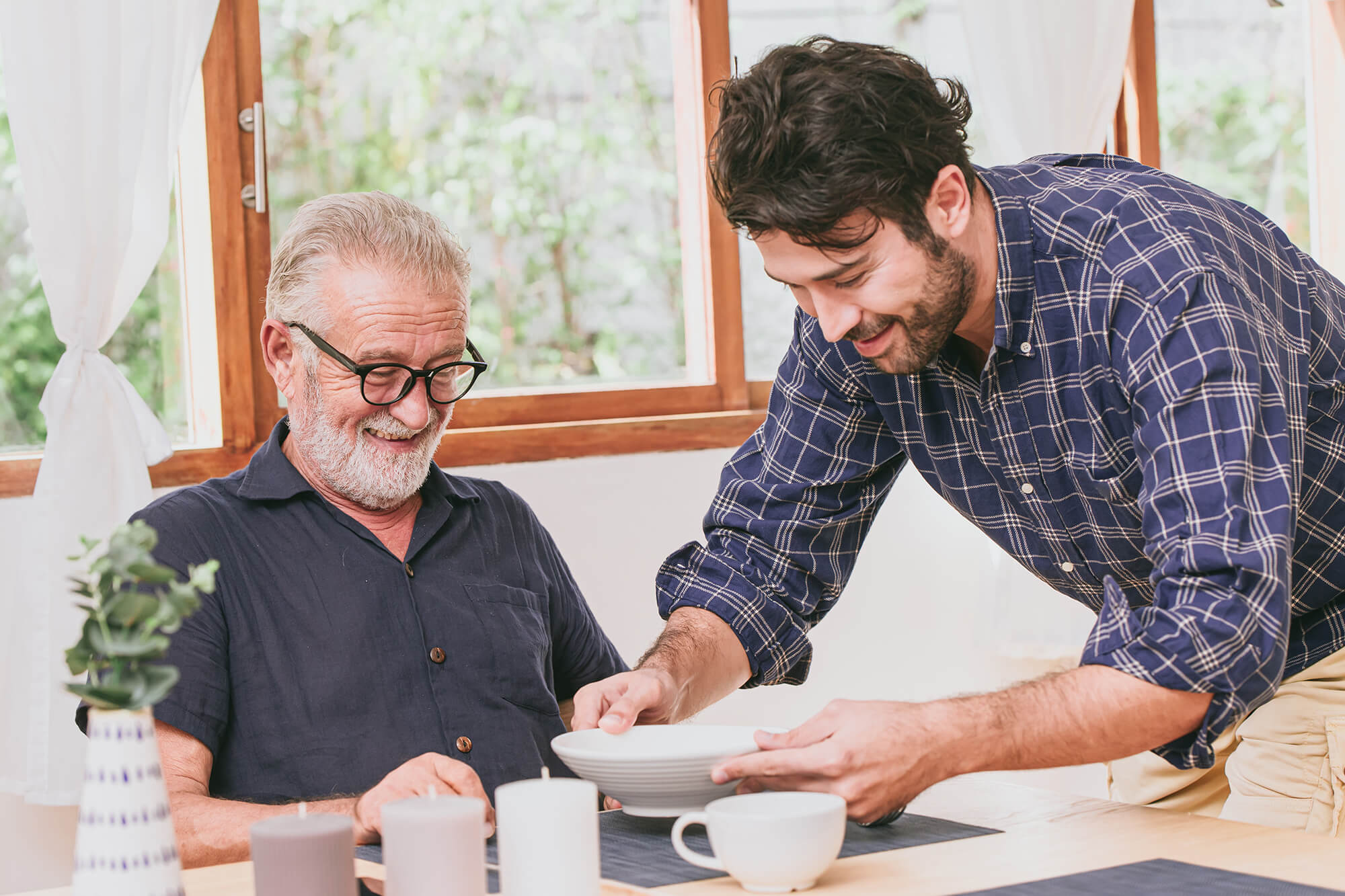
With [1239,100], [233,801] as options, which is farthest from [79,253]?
[1239,100]

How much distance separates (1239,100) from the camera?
3916mm

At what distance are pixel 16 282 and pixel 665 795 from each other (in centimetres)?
194

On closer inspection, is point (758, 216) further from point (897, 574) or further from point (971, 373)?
point (897, 574)

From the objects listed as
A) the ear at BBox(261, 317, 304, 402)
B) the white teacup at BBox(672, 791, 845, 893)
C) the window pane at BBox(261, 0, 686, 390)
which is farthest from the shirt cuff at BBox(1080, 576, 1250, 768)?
the window pane at BBox(261, 0, 686, 390)

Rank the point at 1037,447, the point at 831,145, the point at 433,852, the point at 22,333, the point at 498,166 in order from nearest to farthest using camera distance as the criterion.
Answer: the point at 433,852
the point at 831,145
the point at 1037,447
the point at 22,333
the point at 498,166

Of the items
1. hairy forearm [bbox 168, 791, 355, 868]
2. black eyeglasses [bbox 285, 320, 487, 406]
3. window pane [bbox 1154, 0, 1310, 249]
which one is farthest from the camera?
window pane [bbox 1154, 0, 1310, 249]

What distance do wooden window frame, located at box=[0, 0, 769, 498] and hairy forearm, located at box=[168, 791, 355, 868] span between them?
4.13 ft

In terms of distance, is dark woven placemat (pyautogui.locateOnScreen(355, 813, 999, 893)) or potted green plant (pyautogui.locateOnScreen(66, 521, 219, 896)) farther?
dark woven placemat (pyautogui.locateOnScreen(355, 813, 999, 893))

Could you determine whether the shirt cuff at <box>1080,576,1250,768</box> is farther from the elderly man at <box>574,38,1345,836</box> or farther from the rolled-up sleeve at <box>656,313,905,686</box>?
the rolled-up sleeve at <box>656,313,905,686</box>

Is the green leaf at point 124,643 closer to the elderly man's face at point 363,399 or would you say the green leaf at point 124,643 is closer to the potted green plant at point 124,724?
the potted green plant at point 124,724

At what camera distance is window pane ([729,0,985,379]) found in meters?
3.39

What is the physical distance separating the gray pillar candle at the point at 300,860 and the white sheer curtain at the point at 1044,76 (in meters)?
2.58

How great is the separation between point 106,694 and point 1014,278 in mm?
1142

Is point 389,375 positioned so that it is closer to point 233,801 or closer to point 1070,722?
point 233,801
